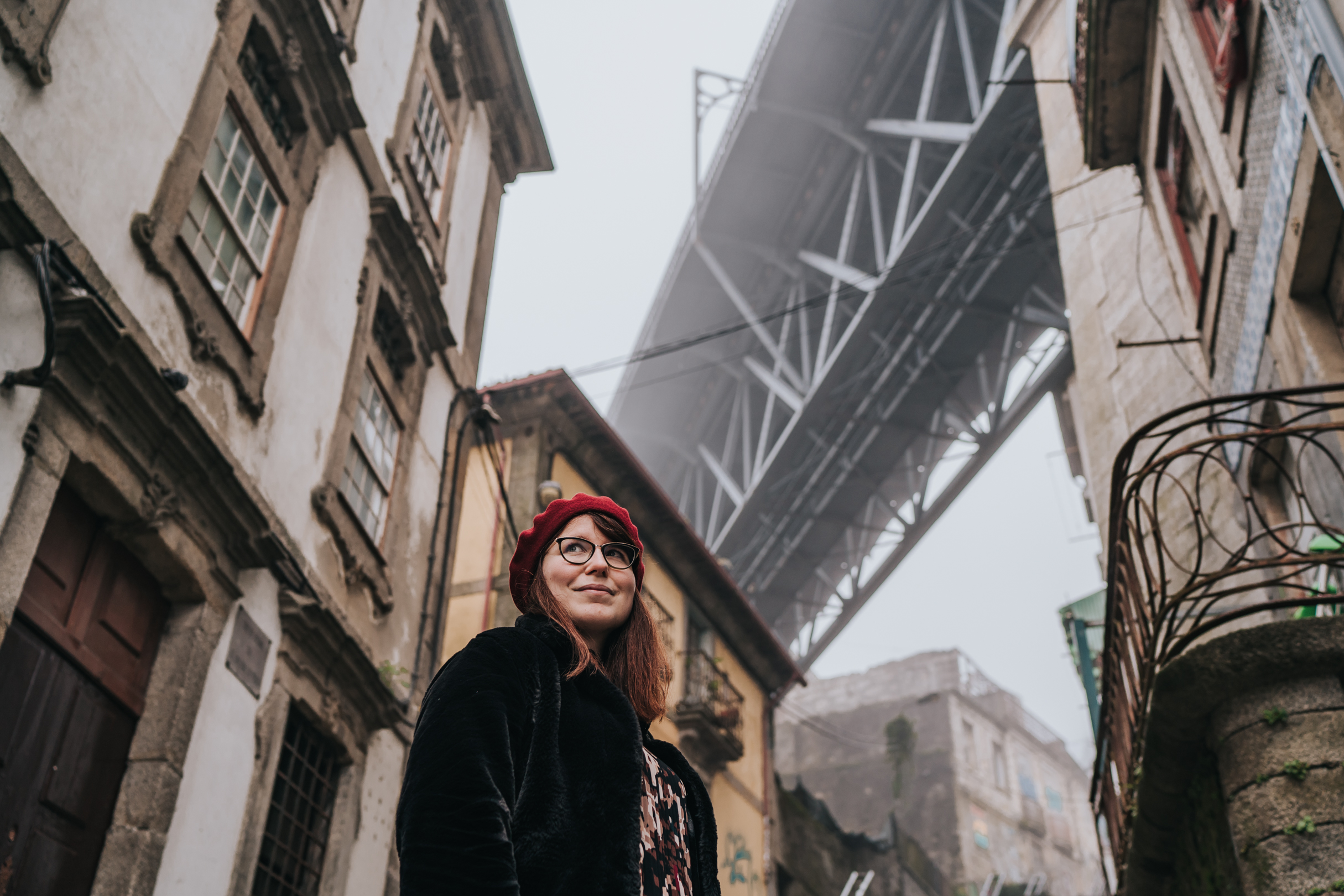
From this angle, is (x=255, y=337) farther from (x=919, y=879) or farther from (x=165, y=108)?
(x=919, y=879)

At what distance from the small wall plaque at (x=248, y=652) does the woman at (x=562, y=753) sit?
17.2 feet

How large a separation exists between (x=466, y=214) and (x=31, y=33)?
7660 mm

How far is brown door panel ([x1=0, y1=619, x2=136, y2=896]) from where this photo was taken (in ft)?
17.4

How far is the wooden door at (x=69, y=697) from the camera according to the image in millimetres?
5352

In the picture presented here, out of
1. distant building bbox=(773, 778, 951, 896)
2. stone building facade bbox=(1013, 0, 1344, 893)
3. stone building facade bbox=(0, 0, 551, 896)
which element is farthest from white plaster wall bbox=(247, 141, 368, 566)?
distant building bbox=(773, 778, 951, 896)

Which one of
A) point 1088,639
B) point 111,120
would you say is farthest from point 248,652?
point 1088,639

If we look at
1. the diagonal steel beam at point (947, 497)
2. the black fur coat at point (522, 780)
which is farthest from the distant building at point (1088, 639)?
the black fur coat at point (522, 780)

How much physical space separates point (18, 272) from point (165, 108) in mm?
1910

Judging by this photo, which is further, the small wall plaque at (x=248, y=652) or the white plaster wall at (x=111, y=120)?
the small wall plaque at (x=248, y=652)

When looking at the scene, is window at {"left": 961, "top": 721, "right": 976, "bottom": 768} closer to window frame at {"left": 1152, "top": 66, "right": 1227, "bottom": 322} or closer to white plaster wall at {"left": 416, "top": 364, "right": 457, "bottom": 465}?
window frame at {"left": 1152, "top": 66, "right": 1227, "bottom": 322}

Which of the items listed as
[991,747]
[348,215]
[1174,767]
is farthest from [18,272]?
[991,747]

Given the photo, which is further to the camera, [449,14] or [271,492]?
[449,14]

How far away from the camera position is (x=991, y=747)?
4409cm

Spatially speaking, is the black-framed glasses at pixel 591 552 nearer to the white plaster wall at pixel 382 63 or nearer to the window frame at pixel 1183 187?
the window frame at pixel 1183 187
